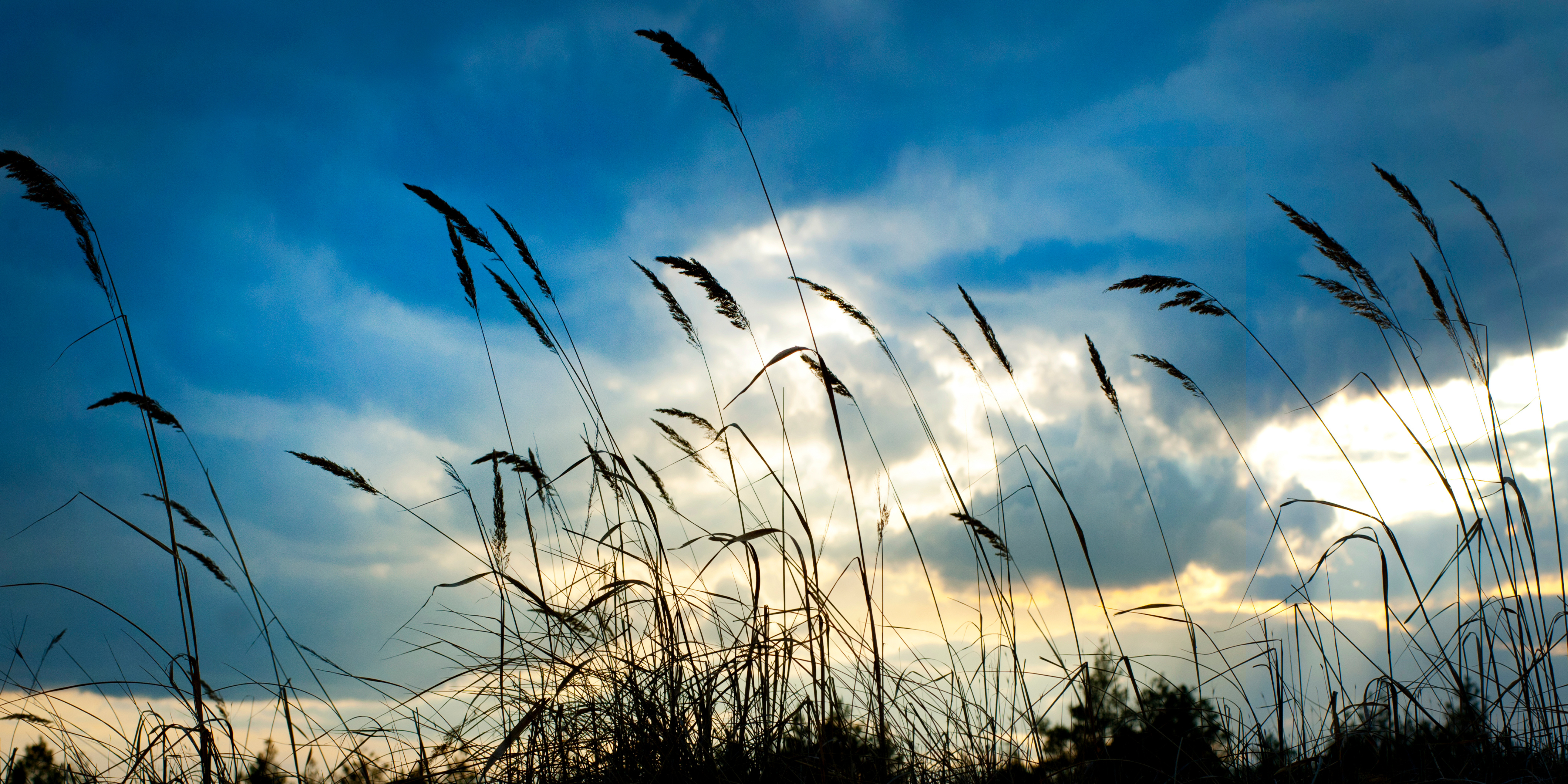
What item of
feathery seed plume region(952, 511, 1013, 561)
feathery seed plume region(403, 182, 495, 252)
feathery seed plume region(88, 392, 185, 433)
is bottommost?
feathery seed plume region(952, 511, 1013, 561)

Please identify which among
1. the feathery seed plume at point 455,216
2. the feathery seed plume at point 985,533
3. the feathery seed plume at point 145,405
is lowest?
the feathery seed plume at point 985,533

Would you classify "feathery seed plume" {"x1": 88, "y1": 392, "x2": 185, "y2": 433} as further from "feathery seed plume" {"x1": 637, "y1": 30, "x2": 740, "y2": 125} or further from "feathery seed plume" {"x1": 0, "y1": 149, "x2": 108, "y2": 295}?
"feathery seed plume" {"x1": 637, "y1": 30, "x2": 740, "y2": 125}

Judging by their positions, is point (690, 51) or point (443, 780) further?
point (690, 51)

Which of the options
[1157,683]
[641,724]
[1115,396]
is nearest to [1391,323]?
[1115,396]

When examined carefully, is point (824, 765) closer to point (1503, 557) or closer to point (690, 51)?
point (690, 51)

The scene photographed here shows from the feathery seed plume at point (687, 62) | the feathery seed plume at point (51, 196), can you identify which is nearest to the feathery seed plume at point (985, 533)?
the feathery seed plume at point (687, 62)

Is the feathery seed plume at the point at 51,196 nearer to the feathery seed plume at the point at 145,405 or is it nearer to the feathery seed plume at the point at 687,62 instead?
the feathery seed plume at the point at 145,405

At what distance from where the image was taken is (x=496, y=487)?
9.00 feet

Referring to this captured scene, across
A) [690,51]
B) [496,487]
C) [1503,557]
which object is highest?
[690,51]

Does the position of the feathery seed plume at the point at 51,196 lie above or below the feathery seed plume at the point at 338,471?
above

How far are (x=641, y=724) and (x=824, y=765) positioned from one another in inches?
21.7

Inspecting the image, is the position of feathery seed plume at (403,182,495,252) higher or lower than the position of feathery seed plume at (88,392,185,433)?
higher

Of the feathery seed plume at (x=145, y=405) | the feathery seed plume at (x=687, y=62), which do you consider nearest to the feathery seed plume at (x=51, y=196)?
the feathery seed plume at (x=145, y=405)

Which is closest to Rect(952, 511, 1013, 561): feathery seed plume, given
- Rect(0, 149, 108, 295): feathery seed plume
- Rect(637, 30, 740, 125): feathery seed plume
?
Rect(637, 30, 740, 125): feathery seed plume
